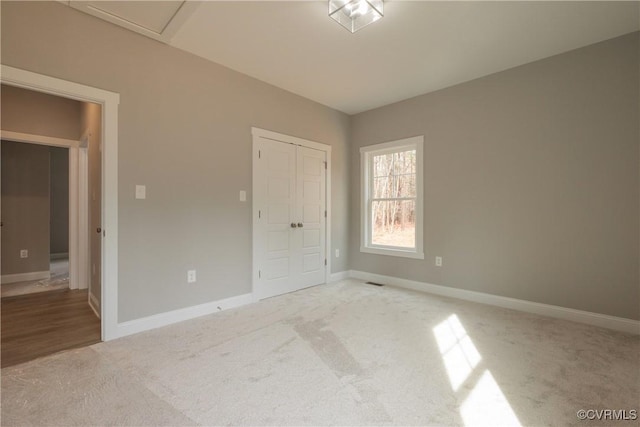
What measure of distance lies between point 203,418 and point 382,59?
336 centimetres

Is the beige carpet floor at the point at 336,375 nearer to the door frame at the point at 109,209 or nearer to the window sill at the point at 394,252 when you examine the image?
the door frame at the point at 109,209

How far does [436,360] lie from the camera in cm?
213

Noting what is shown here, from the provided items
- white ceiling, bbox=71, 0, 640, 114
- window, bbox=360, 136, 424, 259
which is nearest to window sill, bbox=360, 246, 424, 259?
window, bbox=360, 136, 424, 259

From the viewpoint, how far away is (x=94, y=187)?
3.34m

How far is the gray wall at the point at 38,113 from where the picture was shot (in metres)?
3.41

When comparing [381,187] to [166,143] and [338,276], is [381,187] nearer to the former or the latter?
[338,276]

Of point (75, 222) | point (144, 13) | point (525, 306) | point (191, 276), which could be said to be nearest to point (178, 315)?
point (191, 276)

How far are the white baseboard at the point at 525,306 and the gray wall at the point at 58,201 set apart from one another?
7329mm

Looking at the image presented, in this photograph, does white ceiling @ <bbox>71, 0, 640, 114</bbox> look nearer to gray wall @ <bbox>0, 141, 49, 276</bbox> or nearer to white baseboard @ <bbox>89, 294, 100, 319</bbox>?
white baseboard @ <bbox>89, 294, 100, 319</bbox>

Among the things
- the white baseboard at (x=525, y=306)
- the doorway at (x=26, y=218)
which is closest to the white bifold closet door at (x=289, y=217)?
the white baseboard at (x=525, y=306)

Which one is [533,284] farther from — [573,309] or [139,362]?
[139,362]

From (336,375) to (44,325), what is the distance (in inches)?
113

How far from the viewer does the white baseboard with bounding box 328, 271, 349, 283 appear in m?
4.52

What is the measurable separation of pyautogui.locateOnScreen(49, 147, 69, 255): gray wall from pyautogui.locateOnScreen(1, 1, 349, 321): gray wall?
5.73m
